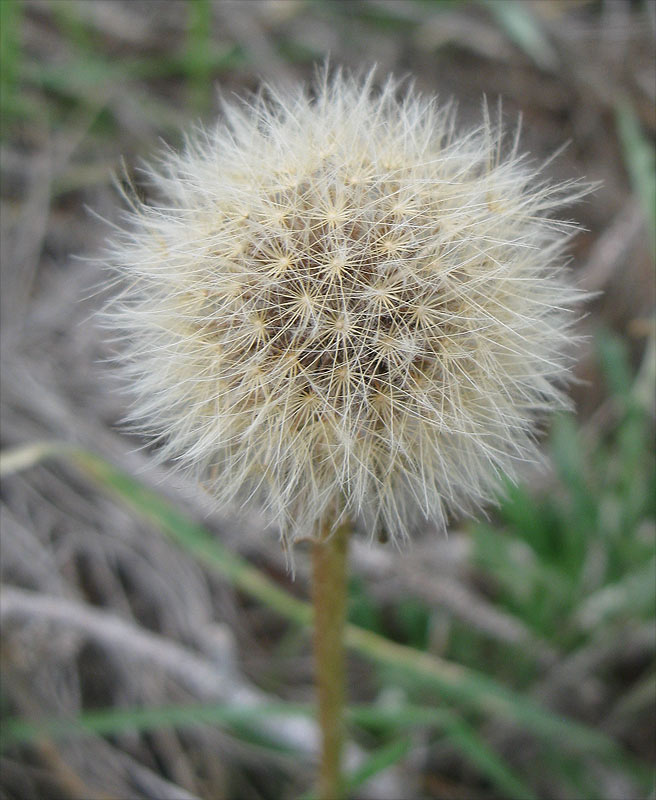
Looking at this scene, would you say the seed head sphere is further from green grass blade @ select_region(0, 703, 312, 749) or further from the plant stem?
green grass blade @ select_region(0, 703, 312, 749)

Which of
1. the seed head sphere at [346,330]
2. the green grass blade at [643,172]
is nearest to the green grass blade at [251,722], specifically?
the seed head sphere at [346,330]

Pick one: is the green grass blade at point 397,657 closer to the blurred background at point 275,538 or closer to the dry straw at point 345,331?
the blurred background at point 275,538

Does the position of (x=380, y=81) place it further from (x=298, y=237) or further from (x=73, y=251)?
(x=298, y=237)

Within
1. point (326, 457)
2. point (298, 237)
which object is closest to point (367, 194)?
point (298, 237)

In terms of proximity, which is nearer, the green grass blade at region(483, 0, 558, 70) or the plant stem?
the plant stem

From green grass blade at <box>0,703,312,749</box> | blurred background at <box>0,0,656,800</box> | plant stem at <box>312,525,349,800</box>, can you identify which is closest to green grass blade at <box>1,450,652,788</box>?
blurred background at <box>0,0,656,800</box>
